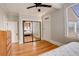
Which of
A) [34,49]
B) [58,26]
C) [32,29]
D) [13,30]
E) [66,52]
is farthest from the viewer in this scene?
[13,30]

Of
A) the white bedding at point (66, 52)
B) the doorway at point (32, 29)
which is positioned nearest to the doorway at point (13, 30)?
the doorway at point (32, 29)

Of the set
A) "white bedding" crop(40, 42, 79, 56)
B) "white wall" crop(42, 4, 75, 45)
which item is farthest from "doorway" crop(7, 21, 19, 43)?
"white bedding" crop(40, 42, 79, 56)

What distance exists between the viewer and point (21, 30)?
153 inches

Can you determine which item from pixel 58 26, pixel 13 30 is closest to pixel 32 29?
pixel 13 30

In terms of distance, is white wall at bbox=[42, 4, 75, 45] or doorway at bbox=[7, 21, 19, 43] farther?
doorway at bbox=[7, 21, 19, 43]

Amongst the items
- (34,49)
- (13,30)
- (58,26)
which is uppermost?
(58,26)

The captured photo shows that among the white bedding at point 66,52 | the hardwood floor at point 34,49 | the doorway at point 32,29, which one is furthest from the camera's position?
the doorway at point 32,29

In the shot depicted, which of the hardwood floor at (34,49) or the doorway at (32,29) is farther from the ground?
the doorway at (32,29)

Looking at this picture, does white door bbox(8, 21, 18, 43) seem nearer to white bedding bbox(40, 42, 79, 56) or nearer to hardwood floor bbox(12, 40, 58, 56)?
hardwood floor bbox(12, 40, 58, 56)

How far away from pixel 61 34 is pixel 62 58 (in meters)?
1.73

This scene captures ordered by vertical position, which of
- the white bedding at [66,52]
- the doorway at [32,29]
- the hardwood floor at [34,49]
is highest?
the doorway at [32,29]

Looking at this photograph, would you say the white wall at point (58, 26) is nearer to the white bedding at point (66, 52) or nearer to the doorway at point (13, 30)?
the white bedding at point (66, 52)

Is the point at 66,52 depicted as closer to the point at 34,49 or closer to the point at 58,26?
the point at 58,26

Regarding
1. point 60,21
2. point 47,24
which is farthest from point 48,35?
point 60,21
